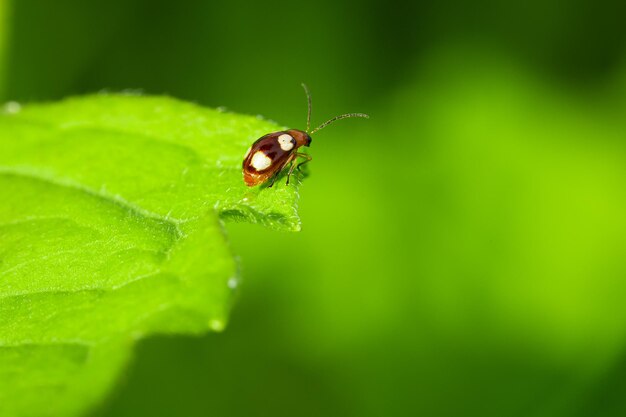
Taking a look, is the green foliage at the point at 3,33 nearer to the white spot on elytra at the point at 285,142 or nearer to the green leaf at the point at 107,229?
the green leaf at the point at 107,229

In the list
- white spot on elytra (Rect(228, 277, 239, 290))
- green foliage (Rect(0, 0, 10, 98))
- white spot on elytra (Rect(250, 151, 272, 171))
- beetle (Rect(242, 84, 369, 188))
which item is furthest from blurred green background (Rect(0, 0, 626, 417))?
white spot on elytra (Rect(228, 277, 239, 290))

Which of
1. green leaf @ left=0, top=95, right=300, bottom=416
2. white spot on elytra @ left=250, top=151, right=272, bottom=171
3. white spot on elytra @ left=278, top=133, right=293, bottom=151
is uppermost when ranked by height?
white spot on elytra @ left=278, top=133, right=293, bottom=151

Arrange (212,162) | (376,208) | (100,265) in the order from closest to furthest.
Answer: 1. (100,265)
2. (212,162)
3. (376,208)

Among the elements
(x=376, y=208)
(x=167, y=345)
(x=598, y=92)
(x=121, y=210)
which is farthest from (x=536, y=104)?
(x=121, y=210)

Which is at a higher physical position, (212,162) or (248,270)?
(212,162)

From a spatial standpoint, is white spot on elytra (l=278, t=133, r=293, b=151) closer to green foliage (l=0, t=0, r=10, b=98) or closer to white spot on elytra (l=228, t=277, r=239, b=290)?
white spot on elytra (l=228, t=277, r=239, b=290)

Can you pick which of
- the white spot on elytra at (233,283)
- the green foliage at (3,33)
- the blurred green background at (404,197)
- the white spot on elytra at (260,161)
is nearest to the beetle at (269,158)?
the white spot on elytra at (260,161)

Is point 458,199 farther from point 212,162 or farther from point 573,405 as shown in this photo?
point 212,162
